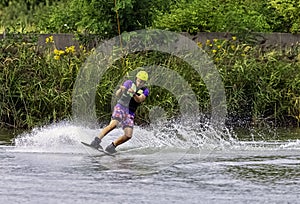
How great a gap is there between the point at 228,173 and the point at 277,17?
488 inches

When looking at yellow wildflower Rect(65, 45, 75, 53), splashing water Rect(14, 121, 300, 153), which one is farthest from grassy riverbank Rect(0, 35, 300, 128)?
splashing water Rect(14, 121, 300, 153)

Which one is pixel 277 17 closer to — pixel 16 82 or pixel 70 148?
pixel 16 82

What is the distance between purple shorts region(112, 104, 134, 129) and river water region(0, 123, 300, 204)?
438 millimetres

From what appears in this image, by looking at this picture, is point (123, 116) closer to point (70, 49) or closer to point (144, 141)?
point (144, 141)

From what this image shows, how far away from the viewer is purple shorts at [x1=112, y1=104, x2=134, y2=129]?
13.7 meters

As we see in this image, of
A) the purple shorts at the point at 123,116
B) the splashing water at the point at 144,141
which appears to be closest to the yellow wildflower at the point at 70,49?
the splashing water at the point at 144,141

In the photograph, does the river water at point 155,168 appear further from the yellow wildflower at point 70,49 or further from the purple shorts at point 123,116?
the yellow wildflower at point 70,49

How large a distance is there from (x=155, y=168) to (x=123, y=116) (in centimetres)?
203

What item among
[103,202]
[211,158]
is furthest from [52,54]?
[103,202]

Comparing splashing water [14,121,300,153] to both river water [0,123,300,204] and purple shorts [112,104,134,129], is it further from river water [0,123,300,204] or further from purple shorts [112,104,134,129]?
purple shorts [112,104,134,129]

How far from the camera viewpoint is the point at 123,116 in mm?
13773

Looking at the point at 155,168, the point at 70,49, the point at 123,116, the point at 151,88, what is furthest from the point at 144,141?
the point at 70,49

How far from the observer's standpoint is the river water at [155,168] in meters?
9.77

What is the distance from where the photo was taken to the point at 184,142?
14992 mm
